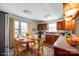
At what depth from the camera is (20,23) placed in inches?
67.8

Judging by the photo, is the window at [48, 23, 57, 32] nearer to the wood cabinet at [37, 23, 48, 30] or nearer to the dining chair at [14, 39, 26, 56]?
the wood cabinet at [37, 23, 48, 30]

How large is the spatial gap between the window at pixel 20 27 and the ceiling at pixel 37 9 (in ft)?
0.41

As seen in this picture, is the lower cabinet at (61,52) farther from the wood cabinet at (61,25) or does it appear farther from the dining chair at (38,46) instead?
the wood cabinet at (61,25)

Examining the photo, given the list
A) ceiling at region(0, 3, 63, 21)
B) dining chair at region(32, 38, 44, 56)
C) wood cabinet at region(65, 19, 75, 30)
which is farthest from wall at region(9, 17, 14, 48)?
wood cabinet at region(65, 19, 75, 30)

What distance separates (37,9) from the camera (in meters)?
1.71

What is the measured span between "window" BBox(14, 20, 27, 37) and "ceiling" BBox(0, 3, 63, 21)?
13 cm

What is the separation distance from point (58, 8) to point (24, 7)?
0.53 metres

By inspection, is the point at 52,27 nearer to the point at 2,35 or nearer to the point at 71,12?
the point at 71,12

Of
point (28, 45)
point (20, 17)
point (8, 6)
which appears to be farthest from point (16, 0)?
point (28, 45)

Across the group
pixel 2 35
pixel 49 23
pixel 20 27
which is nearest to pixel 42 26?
pixel 49 23

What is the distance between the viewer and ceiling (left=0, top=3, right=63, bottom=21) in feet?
5.52

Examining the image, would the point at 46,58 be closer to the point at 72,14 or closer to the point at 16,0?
the point at 72,14

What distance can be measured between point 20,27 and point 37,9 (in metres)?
0.39

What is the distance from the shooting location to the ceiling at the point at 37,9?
168 cm
